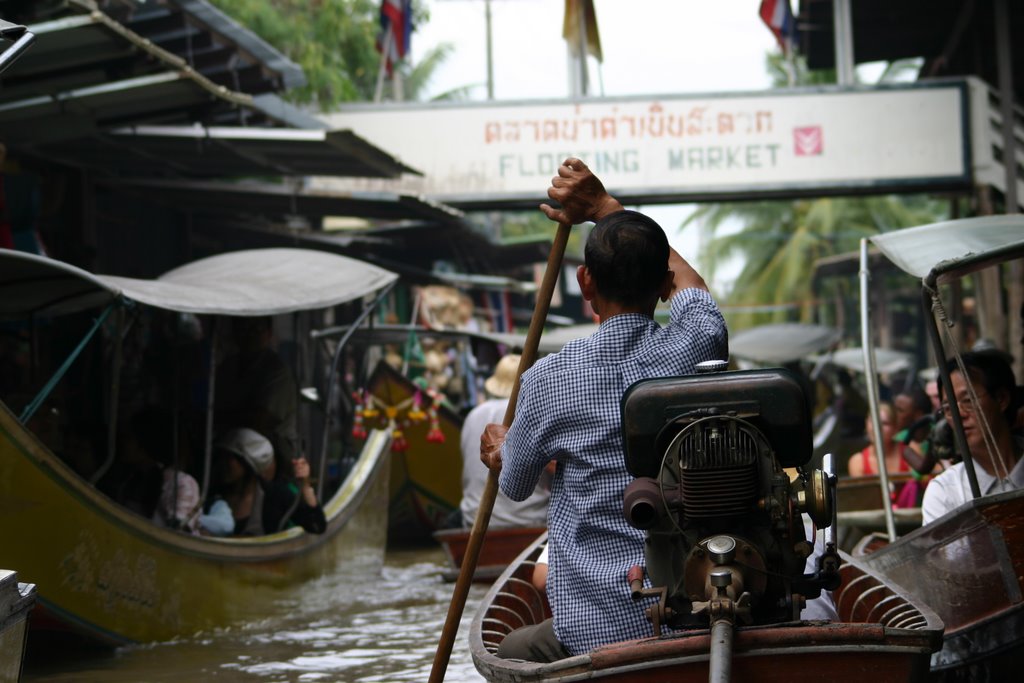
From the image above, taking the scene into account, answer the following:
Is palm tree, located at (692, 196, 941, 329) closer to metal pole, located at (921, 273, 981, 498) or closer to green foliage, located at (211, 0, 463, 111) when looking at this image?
green foliage, located at (211, 0, 463, 111)

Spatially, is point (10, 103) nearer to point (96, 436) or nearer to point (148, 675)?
point (96, 436)

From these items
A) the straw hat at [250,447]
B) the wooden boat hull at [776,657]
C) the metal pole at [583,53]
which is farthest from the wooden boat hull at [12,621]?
the metal pole at [583,53]

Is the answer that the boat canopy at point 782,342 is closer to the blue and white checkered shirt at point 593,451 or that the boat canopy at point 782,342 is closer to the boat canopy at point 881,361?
the boat canopy at point 881,361

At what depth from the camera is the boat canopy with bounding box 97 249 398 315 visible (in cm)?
643

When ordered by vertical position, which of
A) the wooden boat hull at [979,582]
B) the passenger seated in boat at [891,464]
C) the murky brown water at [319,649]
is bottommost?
the murky brown water at [319,649]

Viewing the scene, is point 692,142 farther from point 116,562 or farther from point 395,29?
point 116,562

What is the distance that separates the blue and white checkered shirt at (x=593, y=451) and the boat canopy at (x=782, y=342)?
15465 millimetres

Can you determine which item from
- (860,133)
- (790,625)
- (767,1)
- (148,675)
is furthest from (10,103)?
(767,1)

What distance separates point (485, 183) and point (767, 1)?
4.04 m

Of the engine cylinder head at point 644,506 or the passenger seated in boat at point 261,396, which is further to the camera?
the passenger seated in boat at point 261,396

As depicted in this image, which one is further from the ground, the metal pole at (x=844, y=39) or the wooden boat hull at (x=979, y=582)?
the metal pole at (x=844, y=39)

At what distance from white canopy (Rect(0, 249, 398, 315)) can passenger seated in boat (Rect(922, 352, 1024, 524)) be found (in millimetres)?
3303

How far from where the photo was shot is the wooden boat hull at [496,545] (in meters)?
8.34

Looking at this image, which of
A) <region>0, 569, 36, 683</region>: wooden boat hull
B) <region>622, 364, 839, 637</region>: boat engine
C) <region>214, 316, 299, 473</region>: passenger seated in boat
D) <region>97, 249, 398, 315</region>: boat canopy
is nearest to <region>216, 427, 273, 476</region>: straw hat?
<region>214, 316, 299, 473</region>: passenger seated in boat
